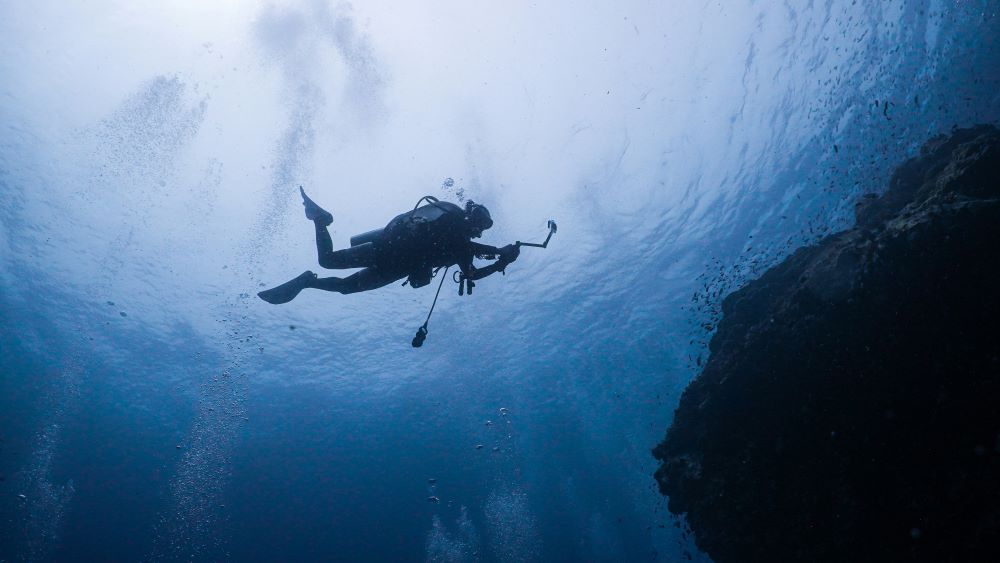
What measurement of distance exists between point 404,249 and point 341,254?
35.1 inches

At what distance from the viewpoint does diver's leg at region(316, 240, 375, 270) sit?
5.91 m

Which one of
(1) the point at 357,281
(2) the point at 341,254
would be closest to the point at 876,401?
(1) the point at 357,281

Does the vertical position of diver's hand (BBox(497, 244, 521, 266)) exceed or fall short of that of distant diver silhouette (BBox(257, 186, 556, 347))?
it falls short

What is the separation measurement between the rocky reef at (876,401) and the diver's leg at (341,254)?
7.65m

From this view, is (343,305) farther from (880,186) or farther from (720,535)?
(880,186)

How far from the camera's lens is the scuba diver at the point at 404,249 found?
231 inches

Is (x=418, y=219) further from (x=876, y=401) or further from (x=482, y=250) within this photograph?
(x=876, y=401)

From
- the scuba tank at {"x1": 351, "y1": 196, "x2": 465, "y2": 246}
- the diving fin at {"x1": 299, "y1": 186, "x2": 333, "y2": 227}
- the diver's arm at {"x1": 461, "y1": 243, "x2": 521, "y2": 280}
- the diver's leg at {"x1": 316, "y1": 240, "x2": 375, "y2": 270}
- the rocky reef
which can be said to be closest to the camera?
the scuba tank at {"x1": 351, "y1": 196, "x2": 465, "y2": 246}

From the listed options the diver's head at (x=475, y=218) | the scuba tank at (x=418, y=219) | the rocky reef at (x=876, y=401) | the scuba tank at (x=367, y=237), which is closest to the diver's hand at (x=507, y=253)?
the diver's head at (x=475, y=218)

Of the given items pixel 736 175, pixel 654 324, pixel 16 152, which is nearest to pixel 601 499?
pixel 654 324

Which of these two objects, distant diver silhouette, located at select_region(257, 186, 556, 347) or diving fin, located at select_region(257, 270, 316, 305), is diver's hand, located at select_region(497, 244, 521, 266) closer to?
distant diver silhouette, located at select_region(257, 186, 556, 347)

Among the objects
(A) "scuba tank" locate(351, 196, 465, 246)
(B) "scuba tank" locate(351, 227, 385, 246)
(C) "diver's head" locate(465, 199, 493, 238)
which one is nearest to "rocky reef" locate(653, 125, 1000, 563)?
(C) "diver's head" locate(465, 199, 493, 238)

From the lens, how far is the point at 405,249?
19.4 ft

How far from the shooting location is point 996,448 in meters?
5.80
